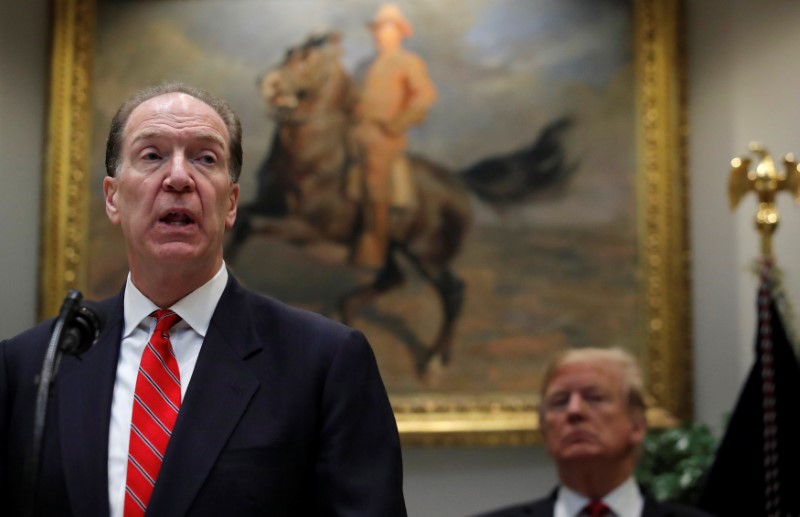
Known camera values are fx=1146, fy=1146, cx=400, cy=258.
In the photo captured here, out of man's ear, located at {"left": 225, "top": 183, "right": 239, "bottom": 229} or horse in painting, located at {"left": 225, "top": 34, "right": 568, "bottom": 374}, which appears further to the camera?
horse in painting, located at {"left": 225, "top": 34, "right": 568, "bottom": 374}

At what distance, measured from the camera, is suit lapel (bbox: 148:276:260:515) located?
7.36ft

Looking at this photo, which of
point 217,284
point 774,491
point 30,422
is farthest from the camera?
point 774,491

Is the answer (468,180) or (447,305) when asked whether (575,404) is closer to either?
(447,305)

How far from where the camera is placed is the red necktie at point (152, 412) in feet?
7.51

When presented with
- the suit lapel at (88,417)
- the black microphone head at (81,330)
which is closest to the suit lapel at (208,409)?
the suit lapel at (88,417)

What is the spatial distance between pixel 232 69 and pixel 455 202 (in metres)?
1.41

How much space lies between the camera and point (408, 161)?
6.17 metres

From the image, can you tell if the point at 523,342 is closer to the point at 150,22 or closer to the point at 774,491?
the point at 774,491

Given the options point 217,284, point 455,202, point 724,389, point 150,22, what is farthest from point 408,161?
point 217,284

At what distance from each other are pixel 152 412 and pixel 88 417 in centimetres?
13

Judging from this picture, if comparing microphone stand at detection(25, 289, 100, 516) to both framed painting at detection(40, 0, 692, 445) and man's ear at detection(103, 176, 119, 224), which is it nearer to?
man's ear at detection(103, 176, 119, 224)

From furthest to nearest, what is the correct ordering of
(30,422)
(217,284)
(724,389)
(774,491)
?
(724,389), (774,491), (217,284), (30,422)

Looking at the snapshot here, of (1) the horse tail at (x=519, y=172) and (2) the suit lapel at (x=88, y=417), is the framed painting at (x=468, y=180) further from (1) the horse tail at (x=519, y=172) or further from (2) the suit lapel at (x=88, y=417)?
(2) the suit lapel at (x=88, y=417)

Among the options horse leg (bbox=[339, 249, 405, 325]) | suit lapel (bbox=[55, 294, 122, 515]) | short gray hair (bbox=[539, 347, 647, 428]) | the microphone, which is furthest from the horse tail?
the microphone
